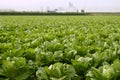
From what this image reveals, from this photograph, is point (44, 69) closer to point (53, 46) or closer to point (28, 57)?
point (28, 57)

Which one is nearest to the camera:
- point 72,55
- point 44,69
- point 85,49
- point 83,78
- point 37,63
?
point 44,69

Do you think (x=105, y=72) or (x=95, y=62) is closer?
(x=105, y=72)

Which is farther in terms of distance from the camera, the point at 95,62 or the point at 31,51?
the point at 31,51

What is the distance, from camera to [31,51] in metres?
2.44

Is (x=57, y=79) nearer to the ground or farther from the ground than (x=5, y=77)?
farther from the ground

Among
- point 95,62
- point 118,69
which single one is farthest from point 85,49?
point 118,69

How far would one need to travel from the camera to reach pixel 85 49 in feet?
8.40

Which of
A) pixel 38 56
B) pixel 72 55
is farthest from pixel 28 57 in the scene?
pixel 72 55

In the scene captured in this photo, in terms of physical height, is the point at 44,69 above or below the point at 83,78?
above

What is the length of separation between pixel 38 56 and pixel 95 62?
1.68ft

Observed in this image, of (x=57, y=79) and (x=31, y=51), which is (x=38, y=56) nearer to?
(x=31, y=51)

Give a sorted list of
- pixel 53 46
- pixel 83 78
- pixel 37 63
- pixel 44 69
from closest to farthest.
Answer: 1. pixel 44 69
2. pixel 83 78
3. pixel 37 63
4. pixel 53 46

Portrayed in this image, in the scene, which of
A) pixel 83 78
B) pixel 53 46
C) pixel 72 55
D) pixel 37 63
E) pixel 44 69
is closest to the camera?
pixel 44 69

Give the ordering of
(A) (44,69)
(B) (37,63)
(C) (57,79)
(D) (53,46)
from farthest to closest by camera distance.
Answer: (D) (53,46) < (B) (37,63) < (A) (44,69) < (C) (57,79)
